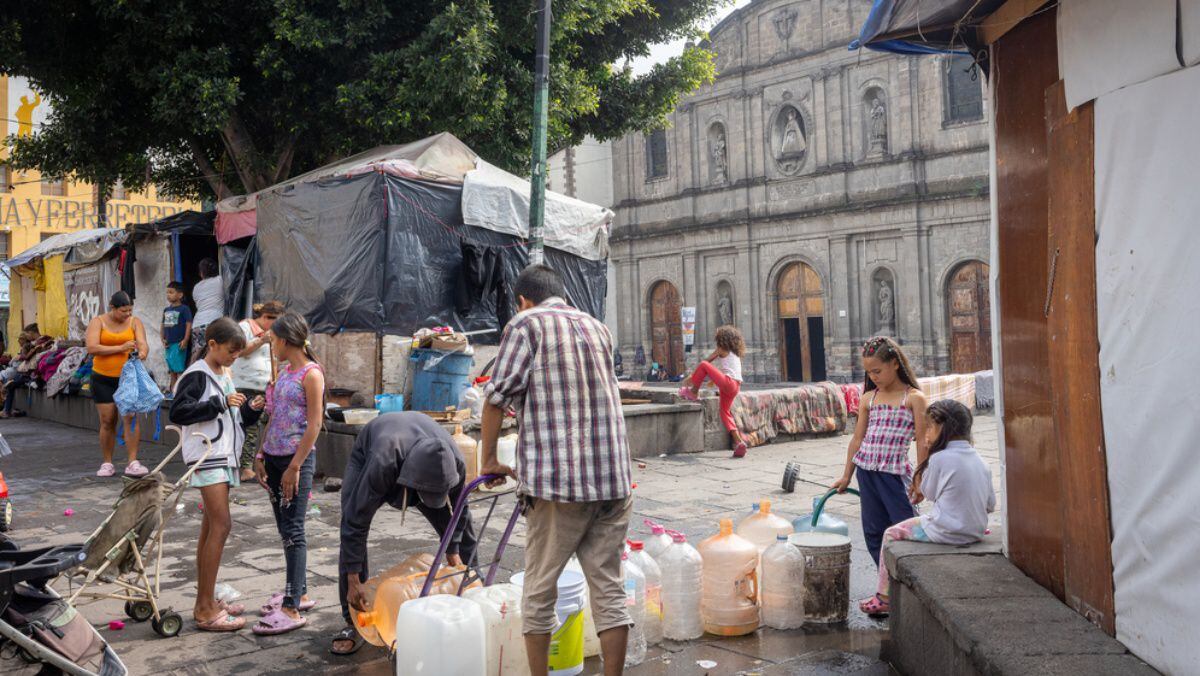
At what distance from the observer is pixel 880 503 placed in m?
5.55

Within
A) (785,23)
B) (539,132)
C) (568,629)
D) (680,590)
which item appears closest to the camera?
(568,629)

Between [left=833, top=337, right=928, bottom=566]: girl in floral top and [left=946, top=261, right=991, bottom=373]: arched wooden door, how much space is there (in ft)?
87.2

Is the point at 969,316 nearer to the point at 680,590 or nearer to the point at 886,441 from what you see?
the point at 886,441

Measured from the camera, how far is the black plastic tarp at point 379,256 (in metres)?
10.7

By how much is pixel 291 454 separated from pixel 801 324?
31290mm

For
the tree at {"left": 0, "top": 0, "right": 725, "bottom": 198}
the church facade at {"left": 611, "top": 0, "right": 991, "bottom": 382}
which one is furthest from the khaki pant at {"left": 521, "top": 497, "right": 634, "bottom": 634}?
the church facade at {"left": 611, "top": 0, "right": 991, "bottom": 382}

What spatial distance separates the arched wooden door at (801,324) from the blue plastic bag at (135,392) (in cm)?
2754

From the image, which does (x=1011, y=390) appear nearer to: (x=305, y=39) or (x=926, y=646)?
(x=926, y=646)

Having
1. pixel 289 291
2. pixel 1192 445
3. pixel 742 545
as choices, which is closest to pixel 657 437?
pixel 289 291

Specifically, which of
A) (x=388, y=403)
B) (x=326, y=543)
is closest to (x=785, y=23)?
(x=388, y=403)

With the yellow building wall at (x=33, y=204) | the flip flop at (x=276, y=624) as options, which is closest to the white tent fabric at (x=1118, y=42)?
the flip flop at (x=276, y=624)

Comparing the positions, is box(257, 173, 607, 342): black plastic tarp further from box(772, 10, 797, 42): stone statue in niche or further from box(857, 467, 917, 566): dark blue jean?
box(772, 10, 797, 42): stone statue in niche

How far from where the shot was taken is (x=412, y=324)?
10984mm

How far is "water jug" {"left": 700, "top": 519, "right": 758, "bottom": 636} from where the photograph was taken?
4980mm
